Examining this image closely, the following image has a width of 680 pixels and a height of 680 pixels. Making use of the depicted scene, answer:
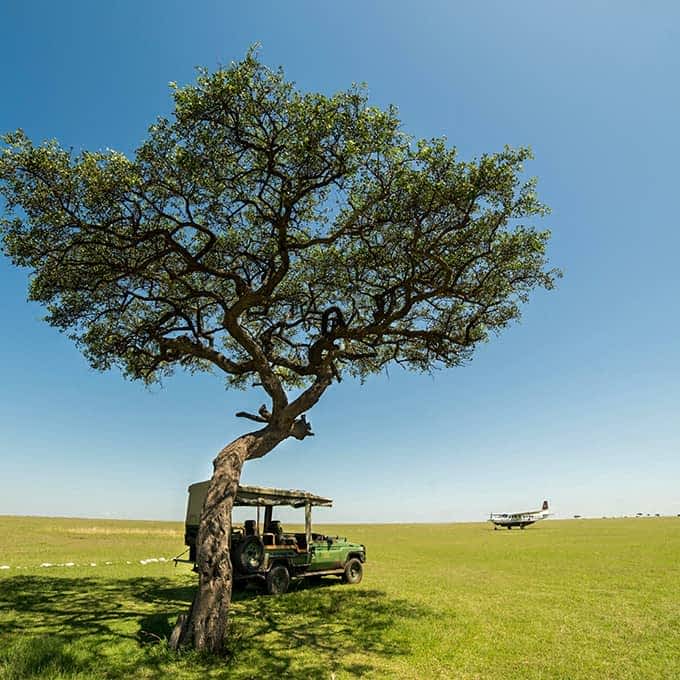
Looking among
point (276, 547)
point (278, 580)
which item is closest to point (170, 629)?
point (278, 580)

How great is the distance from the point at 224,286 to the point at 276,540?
363 inches

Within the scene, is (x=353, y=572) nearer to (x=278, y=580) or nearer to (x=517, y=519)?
(x=278, y=580)

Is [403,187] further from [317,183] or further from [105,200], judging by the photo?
[105,200]

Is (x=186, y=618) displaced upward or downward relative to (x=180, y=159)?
downward

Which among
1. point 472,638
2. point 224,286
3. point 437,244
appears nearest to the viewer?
point 472,638

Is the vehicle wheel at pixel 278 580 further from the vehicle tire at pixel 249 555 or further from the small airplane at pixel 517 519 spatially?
the small airplane at pixel 517 519

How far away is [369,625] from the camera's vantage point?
12.3 m

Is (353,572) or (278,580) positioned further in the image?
(353,572)

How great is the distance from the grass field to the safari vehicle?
680mm

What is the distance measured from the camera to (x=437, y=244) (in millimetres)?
14008

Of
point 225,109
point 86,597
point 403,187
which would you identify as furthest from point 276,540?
point 225,109

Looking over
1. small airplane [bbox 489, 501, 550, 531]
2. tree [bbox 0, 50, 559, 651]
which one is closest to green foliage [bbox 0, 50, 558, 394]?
tree [bbox 0, 50, 559, 651]

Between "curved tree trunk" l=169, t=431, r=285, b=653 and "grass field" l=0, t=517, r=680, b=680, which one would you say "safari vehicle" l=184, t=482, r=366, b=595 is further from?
"curved tree trunk" l=169, t=431, r=285, b=653

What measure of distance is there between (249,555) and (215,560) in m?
6.40
